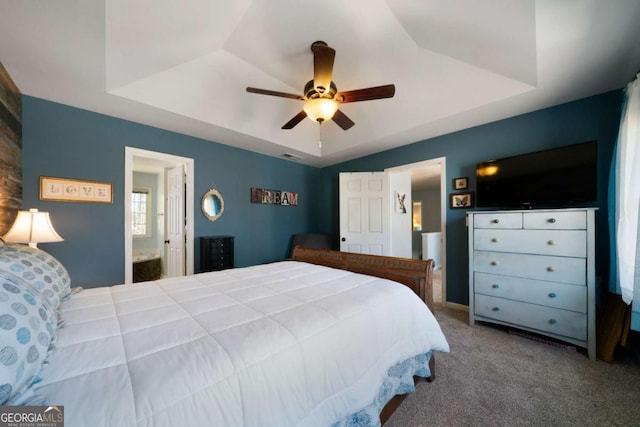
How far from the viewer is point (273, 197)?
14.4ft

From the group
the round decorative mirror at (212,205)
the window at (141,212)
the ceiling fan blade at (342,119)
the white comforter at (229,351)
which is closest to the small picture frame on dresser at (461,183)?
the ceiling fan blade at (342,119)

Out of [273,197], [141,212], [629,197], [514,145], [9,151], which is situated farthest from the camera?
[141,212]

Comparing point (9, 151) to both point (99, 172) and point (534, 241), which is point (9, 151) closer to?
point (99, 172)

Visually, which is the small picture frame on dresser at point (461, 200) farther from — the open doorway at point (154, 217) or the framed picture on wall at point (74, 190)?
the framed picture on wall at point (74, 190)

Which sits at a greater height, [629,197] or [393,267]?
[629,197]

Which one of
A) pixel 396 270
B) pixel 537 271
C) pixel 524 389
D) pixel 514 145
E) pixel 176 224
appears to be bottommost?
pixel 524 389

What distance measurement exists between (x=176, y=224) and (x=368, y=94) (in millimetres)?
3273

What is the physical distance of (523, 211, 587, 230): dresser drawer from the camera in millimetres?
2055

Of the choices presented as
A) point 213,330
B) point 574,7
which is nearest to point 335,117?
point 574,7

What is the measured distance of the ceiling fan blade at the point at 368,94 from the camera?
2041 mm

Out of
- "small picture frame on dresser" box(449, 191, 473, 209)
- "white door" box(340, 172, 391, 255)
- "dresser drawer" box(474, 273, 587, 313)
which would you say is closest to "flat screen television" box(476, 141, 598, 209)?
"small picture frame on dresser" box(449, 191, 473, 209)

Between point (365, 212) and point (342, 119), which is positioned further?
point (365, 212)

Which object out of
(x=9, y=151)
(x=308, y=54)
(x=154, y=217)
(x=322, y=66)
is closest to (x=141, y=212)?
(x=154, y=217)

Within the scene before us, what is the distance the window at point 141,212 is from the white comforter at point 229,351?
5.12 m
